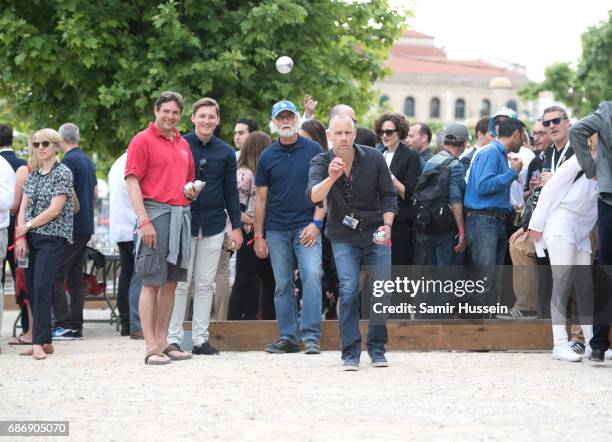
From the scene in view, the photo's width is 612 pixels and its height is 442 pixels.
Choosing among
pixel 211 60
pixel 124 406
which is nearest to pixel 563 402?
pixel 124 406

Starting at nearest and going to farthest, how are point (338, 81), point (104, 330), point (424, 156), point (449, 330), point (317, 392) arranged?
point (317, 392) < point (449, 330) < point (424, 156) < point (104, 330) < point (338, 81)

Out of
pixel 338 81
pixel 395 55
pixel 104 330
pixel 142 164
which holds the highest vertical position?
pixel 395 55

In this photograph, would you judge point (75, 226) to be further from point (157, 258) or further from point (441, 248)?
point (441, 248)

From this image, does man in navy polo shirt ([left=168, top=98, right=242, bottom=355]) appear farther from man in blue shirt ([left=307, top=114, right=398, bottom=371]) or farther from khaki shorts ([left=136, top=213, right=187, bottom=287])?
man in blue shirt ([left=307, top=114, right=398, bottom=371])

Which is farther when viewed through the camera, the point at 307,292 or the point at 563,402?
the point at 307,292

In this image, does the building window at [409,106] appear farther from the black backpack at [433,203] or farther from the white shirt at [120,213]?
the black backpack at [433,203]

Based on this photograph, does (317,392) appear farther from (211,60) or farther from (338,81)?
(338,81)

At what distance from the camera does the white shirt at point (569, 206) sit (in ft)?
36.2

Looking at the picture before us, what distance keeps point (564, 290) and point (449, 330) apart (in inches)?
45.5

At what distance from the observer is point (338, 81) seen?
2314 cm

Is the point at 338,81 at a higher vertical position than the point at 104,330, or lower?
higher

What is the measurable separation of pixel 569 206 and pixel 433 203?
1.55m

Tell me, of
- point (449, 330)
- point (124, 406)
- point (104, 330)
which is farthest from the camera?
point (104, 330)

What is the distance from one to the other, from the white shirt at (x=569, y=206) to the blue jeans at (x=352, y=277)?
160 centimetres
